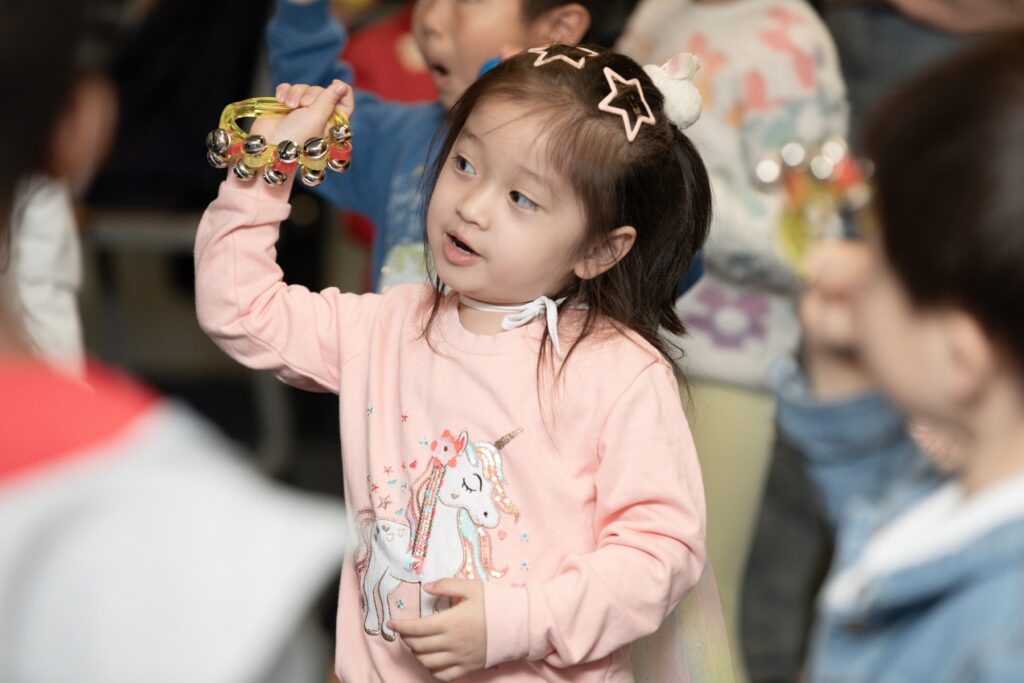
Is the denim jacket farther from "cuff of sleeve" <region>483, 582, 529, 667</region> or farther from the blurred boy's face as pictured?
the blurred boy's face

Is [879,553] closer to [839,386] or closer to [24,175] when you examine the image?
[839,386]

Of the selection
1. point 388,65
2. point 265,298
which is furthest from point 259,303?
point 388,65

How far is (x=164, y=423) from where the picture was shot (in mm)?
735

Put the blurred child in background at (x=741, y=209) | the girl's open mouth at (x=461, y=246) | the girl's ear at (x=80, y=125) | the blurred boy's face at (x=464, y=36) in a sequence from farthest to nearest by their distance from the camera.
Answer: the blurred child in background at (x=741, y=209) < the blurred boy's face at (x=464, y=36) < the girl's open mouth at (x=461, y=246) < the girl's ear at (x=80, y=125)

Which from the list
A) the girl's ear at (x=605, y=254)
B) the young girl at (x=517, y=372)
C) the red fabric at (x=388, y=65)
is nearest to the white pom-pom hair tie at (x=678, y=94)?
the young girl at (x=517, y=372)

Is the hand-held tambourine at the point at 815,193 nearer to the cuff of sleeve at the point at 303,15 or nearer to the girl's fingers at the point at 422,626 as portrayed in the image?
the girl's fingers at the point at 422,626

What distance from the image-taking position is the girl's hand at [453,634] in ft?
3.41

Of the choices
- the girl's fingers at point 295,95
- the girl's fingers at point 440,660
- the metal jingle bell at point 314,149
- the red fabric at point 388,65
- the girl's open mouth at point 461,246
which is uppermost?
the girl's fingers at point 295,95

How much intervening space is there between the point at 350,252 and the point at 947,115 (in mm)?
2279

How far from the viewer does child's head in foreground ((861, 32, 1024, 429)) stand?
798 millimetres

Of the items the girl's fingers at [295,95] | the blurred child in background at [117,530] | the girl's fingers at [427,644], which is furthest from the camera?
the girl's fingers at [295,95]

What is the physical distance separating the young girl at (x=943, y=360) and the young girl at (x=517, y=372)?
0.20 metres

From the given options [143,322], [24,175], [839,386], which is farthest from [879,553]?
[143,322]

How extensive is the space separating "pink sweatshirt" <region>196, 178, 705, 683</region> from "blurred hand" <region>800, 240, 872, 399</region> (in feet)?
0.58
